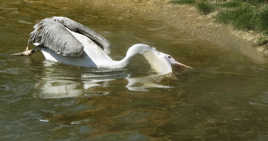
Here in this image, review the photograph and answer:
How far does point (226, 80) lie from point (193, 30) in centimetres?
344

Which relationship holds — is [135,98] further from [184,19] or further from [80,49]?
[184,19]

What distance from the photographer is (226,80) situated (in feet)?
23.4

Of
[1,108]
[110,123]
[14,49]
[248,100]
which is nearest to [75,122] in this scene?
[110,123]

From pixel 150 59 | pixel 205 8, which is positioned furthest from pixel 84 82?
pixel 205 8

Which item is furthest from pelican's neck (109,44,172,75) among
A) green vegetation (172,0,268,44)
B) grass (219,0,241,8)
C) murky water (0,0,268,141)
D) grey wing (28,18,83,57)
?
grass (219,0,241,8)

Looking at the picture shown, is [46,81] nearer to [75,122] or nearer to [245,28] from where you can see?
[75,122]

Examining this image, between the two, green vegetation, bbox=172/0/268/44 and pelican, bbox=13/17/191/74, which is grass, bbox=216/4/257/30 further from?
pelican, bbox=13/17/191/74

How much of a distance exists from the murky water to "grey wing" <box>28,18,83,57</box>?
276mm

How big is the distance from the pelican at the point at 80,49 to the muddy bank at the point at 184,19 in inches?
78.5

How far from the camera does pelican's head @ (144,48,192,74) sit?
739 cm

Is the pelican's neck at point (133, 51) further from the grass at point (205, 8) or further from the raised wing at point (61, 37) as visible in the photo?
the grass at point (205, 8)

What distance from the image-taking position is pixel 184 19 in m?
11.1

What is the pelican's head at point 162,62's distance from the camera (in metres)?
7.39

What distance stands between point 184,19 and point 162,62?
3.89m
